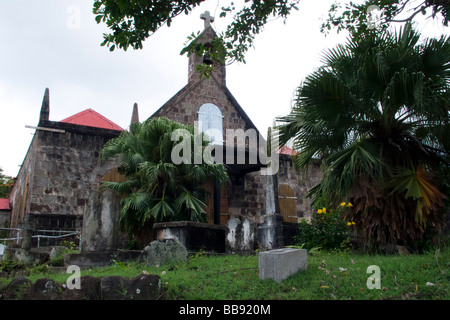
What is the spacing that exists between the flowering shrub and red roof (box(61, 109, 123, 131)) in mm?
9398

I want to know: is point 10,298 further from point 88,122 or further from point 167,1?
point 88,122

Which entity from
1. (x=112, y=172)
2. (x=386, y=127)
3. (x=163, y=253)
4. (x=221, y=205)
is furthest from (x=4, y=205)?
(x=386, y=127)

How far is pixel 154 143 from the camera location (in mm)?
11234

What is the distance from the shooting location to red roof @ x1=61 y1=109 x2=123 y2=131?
1673 cm

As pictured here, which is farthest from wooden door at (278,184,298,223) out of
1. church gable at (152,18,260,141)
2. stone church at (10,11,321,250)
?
church gable at (152,18,260,141)

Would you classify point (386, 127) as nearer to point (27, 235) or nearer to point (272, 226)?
point (272, 226)

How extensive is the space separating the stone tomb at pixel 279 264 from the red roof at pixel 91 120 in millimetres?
12078

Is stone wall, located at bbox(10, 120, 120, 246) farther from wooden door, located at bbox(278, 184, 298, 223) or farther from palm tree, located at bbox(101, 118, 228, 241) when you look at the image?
wooden door, located at bbox(278, 184, 298, 223)

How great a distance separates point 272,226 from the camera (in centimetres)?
999

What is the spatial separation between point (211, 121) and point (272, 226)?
8.27 m

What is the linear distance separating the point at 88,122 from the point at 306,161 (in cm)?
1005

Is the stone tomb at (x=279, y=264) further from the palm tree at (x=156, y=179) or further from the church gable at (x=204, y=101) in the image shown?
the church gable at (x=204, y=101)

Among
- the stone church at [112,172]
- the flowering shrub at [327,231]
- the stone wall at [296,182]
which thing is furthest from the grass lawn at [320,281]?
the stone wall at [296,182]

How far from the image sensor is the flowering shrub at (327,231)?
9.35m
